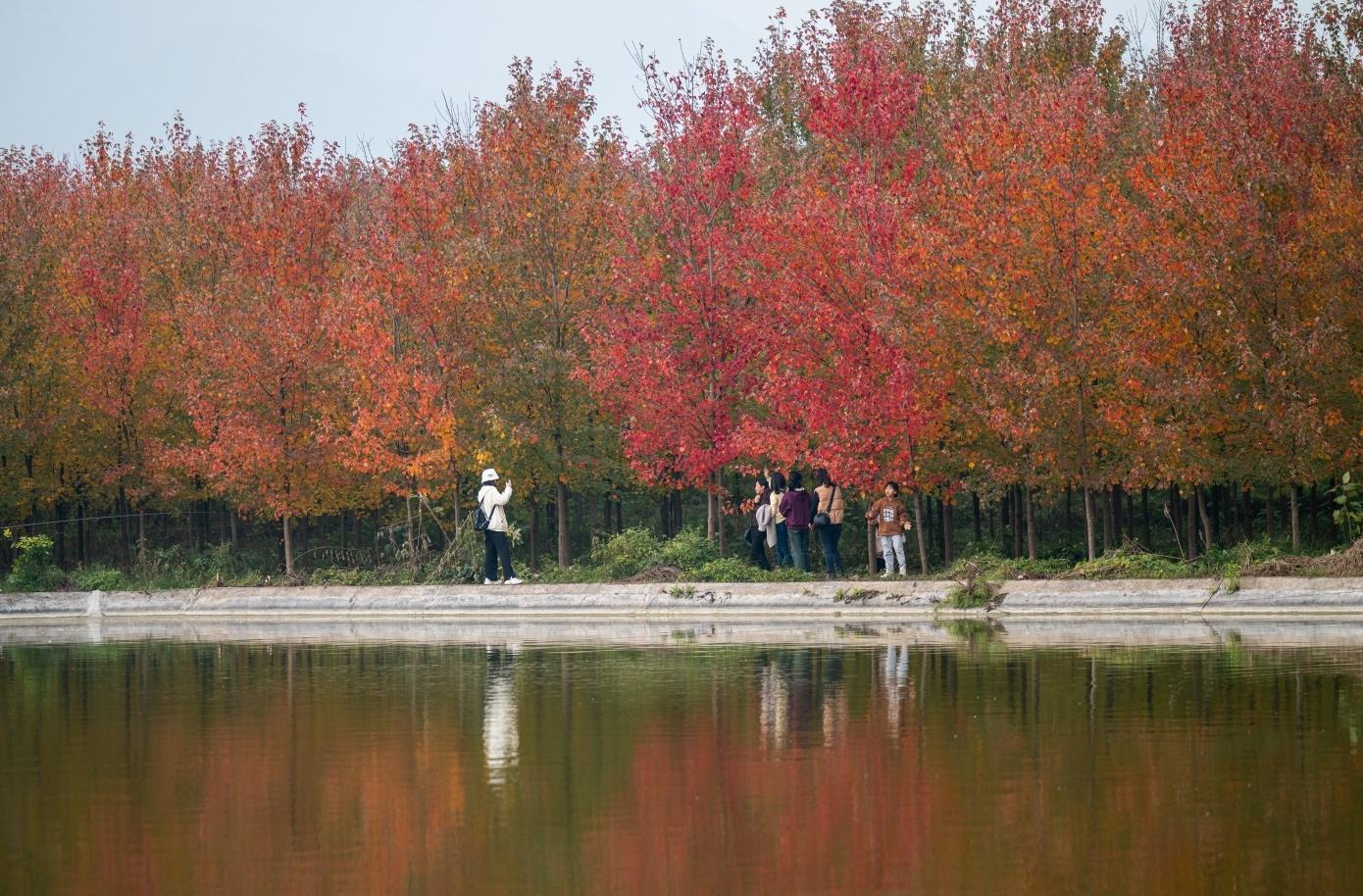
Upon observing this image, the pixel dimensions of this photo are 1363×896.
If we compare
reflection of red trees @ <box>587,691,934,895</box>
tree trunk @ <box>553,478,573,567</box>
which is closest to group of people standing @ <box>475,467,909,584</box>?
tree trunk @ <box>553,478,573,567</box>

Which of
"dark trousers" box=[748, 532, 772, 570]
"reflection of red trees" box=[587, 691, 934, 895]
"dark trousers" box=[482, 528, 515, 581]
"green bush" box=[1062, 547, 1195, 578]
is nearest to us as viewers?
"reflection of red trees" box=[587, 691, 934, 895]

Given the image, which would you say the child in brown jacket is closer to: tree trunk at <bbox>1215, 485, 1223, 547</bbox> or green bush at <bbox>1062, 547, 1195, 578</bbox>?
green bush at <bbox>1062, 547, 1195, 578</bbox>

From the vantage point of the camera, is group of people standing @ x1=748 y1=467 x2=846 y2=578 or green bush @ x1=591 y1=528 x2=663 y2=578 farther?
green bush @ x1=591 y1=528 x2=663 y2=578

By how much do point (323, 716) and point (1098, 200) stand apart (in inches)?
704

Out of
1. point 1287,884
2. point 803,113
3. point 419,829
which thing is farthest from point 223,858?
point 803,113

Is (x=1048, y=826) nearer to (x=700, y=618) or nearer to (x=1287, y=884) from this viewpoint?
(x=1287, y=884)

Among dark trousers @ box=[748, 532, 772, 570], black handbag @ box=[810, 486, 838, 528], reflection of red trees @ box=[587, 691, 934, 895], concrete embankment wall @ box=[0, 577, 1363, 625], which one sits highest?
black handbag @ box=[810, 486, 838, 528]

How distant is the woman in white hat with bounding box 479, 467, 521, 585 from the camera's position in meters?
31.0

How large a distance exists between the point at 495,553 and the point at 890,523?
7019mm

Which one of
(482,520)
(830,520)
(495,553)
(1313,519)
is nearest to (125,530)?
(495,553)

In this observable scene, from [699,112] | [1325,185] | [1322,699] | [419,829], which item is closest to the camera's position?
[419,829]

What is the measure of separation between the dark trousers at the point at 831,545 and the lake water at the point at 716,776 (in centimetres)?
1149

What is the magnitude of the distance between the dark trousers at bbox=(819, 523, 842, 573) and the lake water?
11.5 m

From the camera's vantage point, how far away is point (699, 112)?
3312 cm
